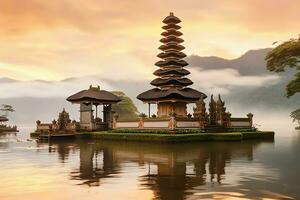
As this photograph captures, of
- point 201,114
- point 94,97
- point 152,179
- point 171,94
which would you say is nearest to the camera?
point 152,179

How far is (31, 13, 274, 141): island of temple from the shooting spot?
42.7 metres

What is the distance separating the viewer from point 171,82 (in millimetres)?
56625

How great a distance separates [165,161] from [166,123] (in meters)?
22.4

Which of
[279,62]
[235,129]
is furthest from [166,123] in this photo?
[279,62]

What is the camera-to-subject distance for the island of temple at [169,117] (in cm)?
4274

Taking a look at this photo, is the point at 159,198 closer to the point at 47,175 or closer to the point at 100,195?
the point at 100,195

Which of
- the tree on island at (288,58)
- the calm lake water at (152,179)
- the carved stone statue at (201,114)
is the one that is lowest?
the calm lake water at (152,179)

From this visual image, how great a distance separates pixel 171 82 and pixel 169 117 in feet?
45.2

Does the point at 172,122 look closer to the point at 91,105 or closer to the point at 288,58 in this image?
the point at 288,58

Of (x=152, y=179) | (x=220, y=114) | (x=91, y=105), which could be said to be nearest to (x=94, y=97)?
(x=91, y=105)

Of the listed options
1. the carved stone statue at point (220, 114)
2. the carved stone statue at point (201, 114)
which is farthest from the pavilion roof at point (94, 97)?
the carved stone statue at point (220, 114)

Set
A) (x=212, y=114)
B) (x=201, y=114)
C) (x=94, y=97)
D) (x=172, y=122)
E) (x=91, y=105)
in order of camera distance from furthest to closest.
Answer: (x=91, y=105)
(x=94, y=97)
(x=212, y=114)
(x=201, y=114)
(x=172, y=122)

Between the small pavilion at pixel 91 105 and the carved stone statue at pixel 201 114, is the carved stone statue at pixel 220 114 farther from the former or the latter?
the small pavilion at pixel 91 105

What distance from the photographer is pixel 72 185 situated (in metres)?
14.1
